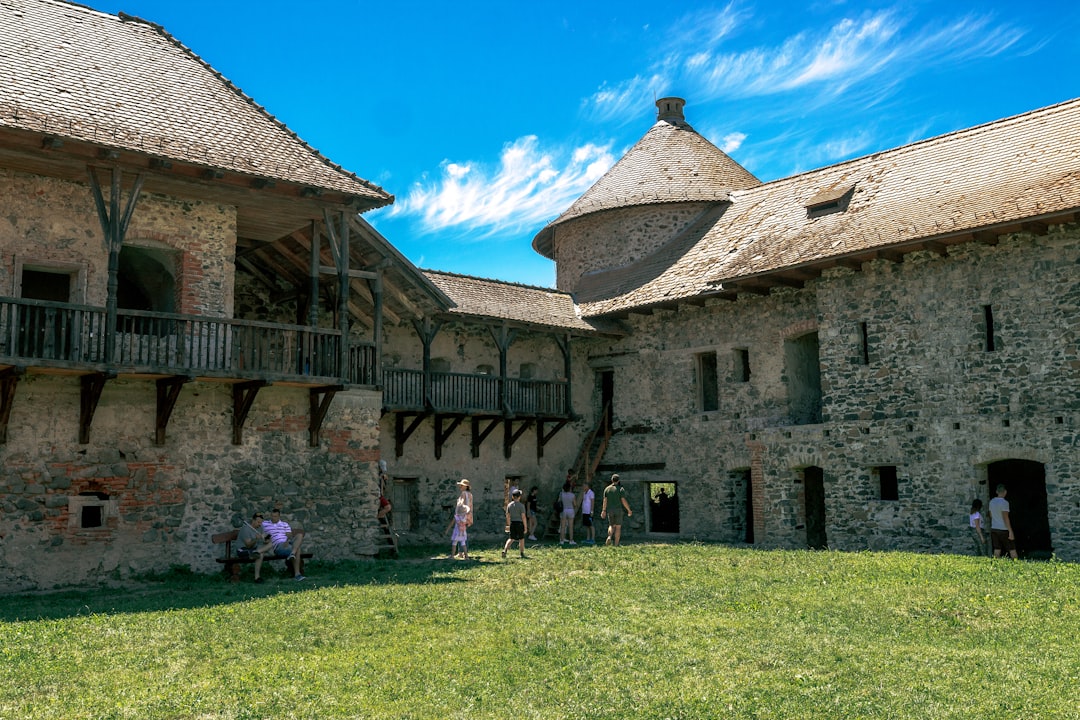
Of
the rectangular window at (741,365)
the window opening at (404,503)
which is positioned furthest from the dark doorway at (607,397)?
the window opening at (404,503)

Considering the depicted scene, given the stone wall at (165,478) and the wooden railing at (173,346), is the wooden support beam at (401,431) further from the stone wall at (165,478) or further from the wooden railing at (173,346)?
the wooden railing at (173,346)

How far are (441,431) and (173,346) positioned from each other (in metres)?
7.72

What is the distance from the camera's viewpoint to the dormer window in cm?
2106

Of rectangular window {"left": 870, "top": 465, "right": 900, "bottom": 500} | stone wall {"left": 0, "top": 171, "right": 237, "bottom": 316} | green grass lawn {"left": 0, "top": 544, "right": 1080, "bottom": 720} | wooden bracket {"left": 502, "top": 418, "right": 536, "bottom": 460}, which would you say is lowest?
green grass lawn {"left": 0, "top": 544, "right": 1080, "bottom": 720}

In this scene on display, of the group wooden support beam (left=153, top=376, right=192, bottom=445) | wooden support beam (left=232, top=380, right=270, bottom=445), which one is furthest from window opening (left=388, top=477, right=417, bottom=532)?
wooden support beam (left=153, top=376, right=192, bottom=445)

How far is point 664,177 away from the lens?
26.5 meters

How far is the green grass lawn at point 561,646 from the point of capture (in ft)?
24.2

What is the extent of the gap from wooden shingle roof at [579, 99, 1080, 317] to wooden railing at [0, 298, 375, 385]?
8.37 m

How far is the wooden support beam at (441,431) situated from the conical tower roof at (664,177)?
7.43 metres

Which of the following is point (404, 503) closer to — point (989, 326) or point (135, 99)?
point (135, 99)

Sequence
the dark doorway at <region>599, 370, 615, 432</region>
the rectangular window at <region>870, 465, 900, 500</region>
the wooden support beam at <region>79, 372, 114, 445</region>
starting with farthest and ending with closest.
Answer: the dark doorway at <region>599, 370, 615, 432</region> → the rectangular window at <region>870, 465, 900, 500</region> → the wooden support beam at <region>79, 372, 114, 445</region>

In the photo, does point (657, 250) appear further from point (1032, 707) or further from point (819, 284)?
point (1032, 707)

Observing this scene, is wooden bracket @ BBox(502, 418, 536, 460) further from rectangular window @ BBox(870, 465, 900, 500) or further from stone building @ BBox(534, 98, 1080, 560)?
rectangular window @ BBox(870, 465, 900, 500)

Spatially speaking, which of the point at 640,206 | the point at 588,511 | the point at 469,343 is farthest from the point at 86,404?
the point at 640,206
